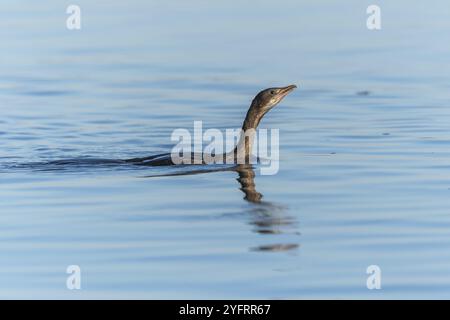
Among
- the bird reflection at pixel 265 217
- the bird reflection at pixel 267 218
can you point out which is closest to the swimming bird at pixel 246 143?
the bird reflection at pixel 265 217

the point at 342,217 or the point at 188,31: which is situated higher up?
the point at 188,31

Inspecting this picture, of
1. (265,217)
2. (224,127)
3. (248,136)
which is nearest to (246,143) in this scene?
(248,136)

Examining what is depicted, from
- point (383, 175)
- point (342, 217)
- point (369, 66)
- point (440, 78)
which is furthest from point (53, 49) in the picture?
point (342, 217)

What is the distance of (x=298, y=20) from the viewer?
85.8 ft

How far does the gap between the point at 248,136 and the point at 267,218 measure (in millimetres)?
3425

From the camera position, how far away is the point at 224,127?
56.2 feet

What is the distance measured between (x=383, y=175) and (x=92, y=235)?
157 inches

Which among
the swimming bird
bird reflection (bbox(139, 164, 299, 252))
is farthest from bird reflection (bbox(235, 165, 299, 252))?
the swimming bird

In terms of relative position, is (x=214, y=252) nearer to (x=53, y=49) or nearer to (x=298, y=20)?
(x=53, y=49)

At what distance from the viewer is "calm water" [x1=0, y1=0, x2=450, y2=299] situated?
9.45m

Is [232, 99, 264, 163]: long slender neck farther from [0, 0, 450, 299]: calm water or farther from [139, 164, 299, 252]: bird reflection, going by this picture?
[139, 164, 299, 252]: bird reflection

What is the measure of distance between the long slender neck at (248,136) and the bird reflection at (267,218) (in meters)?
1.27

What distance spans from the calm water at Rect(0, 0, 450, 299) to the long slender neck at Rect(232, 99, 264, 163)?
0.58 meters

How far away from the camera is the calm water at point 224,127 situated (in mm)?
9453
